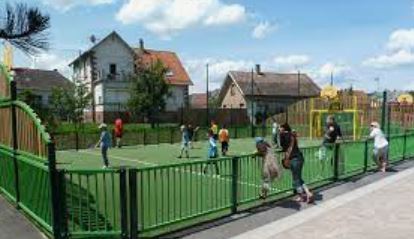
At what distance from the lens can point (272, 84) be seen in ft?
221

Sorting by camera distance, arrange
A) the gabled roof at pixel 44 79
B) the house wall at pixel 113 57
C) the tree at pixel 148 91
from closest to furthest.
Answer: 1. the tree at pixel 148 91
2. the house wall at pixel 113 57
3. the gabled roof at pixel 44 79

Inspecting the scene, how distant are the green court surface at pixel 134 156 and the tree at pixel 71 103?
44.4 ft

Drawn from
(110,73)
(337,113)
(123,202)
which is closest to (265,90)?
(110,73)

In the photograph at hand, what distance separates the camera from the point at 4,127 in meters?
10.6

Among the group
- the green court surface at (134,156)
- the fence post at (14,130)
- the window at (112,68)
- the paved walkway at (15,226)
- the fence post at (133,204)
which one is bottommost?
the green court surface at (134,156)

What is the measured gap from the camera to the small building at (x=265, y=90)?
209 ft

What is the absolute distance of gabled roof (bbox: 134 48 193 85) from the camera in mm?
59094

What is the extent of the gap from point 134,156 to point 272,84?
146 feet

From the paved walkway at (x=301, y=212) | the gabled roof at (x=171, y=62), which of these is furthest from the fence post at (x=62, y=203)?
the gabled roof at (x=171, y=62)

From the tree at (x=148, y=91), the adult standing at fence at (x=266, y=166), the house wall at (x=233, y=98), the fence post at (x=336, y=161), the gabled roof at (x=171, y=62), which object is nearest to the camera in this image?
the adult standing at fence at (x=266, y=166)

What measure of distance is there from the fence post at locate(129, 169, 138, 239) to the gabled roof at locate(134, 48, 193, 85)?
164ft

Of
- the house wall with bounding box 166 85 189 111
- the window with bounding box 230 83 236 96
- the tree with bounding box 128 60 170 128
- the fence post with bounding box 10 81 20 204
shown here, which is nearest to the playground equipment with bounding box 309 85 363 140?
the tree with bounding box 128 60 170 128

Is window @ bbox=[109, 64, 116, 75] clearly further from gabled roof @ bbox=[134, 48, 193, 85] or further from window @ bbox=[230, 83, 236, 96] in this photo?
window @ bbox=[230, 83, 236, 96]

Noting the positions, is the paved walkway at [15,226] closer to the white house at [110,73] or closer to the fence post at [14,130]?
the fence post at [14,130]
